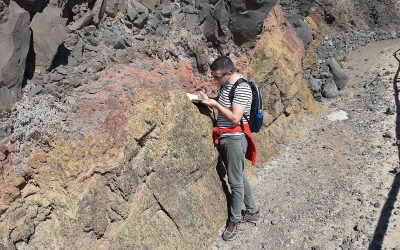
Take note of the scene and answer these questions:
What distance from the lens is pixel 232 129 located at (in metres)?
5.41

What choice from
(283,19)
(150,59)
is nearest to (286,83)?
(283,19)

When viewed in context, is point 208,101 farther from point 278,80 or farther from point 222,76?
point 278,80

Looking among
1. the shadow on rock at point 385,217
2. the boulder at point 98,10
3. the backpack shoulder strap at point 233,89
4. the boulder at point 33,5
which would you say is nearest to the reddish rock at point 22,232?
the boulder at point 33,5

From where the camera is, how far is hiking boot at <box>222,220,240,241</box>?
5.84 m

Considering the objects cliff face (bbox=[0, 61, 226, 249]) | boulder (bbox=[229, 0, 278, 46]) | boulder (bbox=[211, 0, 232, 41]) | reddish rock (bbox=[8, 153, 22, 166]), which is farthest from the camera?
boulder (bbox=[229, 0, 278, 46])

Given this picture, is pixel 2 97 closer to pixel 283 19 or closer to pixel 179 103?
pixel 179 103

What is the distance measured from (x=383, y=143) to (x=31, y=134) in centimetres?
623

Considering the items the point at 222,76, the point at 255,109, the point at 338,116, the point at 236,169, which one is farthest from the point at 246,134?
the point at 338,116

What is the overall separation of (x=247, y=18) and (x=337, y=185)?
318cm

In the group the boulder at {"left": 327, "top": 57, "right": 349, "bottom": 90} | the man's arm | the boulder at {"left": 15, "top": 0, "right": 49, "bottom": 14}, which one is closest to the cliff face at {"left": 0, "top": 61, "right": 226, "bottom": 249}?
the man's arm

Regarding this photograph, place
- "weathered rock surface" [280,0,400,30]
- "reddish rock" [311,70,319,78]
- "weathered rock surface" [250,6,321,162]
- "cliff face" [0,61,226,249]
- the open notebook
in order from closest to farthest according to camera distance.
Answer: "cliff face" [0,61,226,249]
the open notebook
"weathered rock surface" [250,6,321,162]
"reddish rock" [311,70,319,78]
"weathered rock surface" [280,0,400,30]

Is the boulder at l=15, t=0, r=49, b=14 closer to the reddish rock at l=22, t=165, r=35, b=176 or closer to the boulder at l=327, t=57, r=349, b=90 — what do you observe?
the reddish rock at l=22, t=165, r=35, b=176

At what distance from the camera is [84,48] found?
566 centimetres

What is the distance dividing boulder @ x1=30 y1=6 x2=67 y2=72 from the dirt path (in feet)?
10.5
